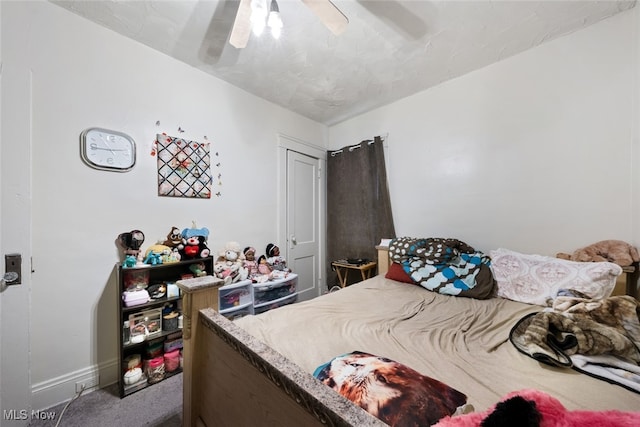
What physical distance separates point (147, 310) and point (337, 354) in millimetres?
1480

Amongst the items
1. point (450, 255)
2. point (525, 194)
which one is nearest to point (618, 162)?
point (525, 194)

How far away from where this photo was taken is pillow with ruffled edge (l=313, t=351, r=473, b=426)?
59 cm

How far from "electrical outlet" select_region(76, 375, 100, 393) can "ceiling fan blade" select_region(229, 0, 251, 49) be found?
2.42 metres

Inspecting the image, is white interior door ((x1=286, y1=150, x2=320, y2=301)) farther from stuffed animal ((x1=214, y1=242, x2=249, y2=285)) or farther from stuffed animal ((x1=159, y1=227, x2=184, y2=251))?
stuffed animal ((x1=159, y1=227, x2=184, y2=251))

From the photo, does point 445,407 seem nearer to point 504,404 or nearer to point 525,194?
point 504,404

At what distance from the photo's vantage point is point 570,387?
804mm

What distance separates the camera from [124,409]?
1.44m

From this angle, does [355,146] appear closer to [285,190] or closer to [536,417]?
[285,190]

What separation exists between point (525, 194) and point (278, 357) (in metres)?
2.29

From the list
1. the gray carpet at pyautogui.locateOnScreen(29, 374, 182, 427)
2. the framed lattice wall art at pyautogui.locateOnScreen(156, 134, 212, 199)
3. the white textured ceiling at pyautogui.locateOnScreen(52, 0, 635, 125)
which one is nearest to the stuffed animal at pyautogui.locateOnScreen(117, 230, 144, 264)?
the framed lattice wall art at pyautogui.locateOnScreen(156, 134, 212, 199)

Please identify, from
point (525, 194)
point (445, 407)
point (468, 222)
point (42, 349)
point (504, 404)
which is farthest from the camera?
point (468, 222)

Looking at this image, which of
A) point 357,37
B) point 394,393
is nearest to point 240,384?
point 394,393

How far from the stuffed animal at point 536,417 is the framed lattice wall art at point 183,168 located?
7.21 feet

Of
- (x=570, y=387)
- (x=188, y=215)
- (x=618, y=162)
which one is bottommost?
(x=570, y=387)
